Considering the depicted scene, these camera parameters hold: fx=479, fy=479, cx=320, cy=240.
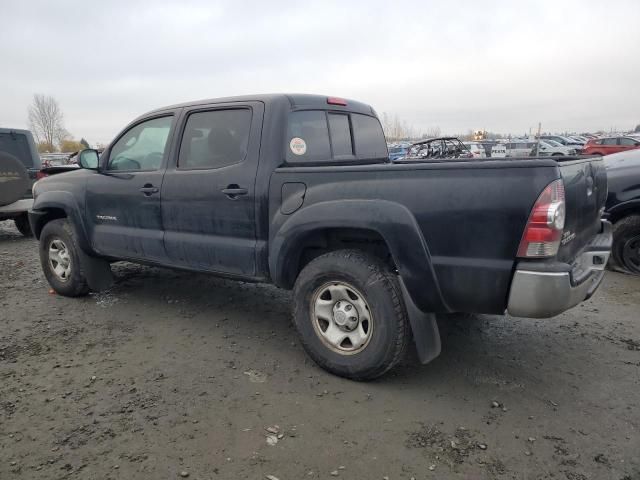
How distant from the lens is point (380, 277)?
2.89 metres

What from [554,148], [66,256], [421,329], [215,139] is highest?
[215,139]

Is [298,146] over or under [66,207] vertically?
over

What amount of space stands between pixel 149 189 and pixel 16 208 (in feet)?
17.4

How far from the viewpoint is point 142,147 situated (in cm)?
429

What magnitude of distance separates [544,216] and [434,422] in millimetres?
1258

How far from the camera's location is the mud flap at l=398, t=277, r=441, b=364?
9.27 ft

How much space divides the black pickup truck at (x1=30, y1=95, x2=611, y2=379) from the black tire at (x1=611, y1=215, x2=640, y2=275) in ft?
7.50

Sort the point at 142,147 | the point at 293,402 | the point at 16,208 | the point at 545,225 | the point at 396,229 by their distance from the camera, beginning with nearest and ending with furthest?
1. the point at 545,225
2. the point at 396,229
3. the point at 293,402
4. the point at 142,147
5. the point at 16,208

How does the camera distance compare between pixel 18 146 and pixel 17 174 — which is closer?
pixel 17 174

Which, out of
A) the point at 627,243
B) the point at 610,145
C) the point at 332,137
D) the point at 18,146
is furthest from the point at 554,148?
the point at 332,137

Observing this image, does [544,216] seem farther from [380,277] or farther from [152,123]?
[152,123]

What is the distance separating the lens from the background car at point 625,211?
5.33 m

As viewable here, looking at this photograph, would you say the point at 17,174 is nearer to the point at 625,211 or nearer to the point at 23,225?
the point at 23,225

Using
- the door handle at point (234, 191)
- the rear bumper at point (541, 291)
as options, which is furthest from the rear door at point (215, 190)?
the rear bumper at point (541, 291)
